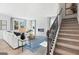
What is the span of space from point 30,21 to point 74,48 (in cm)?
74

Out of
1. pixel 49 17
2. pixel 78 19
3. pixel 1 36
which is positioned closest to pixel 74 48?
pixel 78 19

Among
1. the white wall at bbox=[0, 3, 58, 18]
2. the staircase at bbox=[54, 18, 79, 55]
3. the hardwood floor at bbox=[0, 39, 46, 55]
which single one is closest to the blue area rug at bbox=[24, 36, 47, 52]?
the hardwood floor at bbox=[0, 39, 46, 55]

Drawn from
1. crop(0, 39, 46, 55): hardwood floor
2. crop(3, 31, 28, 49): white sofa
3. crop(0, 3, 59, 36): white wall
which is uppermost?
crop(0, 3, 59, 36): white wall

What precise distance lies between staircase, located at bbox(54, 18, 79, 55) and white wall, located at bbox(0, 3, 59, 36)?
0.24 meters

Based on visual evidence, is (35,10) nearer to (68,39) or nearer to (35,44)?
(35,44)

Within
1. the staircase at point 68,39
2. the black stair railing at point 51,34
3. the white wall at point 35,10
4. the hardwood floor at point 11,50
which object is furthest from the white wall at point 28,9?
the hardwood floor at point 11,50

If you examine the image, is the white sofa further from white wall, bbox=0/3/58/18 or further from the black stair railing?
the black stair railing

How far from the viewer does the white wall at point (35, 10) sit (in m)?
1.57

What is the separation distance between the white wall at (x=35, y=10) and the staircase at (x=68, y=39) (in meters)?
0.24

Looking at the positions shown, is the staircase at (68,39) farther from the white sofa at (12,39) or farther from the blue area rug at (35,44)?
the white sofa at (12,39)

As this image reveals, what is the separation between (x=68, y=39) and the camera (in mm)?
1585

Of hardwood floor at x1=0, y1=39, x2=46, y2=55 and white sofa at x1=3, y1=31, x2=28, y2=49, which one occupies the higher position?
white sofa at x1=3, y1=31, x2=28, y2=49

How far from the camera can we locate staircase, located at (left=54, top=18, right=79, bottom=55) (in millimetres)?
1561
